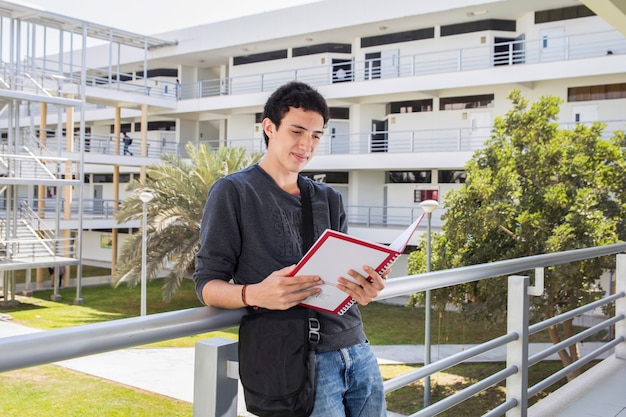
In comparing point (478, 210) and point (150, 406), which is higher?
point (478, 210)

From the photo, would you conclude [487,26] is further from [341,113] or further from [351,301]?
[351,301]

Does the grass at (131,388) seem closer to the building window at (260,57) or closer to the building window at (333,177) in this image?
the building window at (333,177)

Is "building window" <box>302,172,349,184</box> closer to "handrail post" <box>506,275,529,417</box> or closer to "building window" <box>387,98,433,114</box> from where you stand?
"building window" <box>387,98,433,114</box>

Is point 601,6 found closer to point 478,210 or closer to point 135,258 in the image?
point 478,210

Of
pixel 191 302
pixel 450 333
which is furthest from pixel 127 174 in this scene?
pixel 450 333

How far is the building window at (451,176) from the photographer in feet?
73.8

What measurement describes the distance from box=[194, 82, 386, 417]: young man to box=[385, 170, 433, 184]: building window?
2176 cm

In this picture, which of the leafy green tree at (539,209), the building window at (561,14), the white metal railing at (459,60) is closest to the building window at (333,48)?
the white metal railing at (459,60)

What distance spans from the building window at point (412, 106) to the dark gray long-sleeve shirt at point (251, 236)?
22210 millimetres

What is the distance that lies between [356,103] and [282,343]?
77.2 ft

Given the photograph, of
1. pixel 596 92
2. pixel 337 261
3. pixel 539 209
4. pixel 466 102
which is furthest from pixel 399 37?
pixel 337 261

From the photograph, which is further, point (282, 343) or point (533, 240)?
point (533, 240)

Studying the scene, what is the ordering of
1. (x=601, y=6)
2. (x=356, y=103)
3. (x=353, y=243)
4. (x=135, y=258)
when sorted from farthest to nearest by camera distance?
(x=356, y=103), (x=135, y=258), (x=601, y=6), (x=353, y=243)

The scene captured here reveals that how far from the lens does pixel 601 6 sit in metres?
4.31
